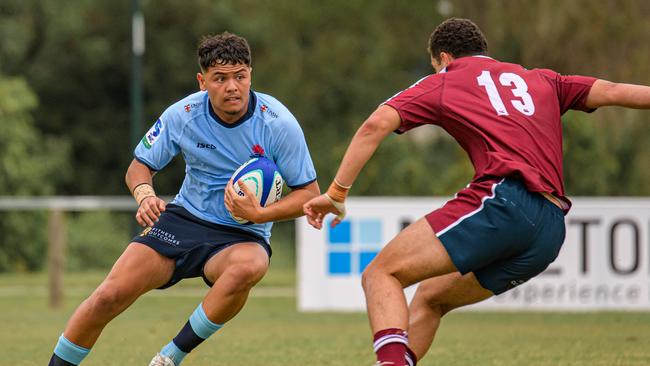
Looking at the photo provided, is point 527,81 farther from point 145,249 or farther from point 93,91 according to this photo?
point 93,91

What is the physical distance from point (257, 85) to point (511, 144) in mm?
27131

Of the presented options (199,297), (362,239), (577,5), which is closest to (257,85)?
(577,5)

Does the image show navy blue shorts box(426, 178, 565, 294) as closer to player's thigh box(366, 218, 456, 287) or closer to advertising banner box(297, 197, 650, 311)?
player's thigh box(366, 218, 456, 287)

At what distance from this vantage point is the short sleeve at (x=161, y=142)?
7.20m

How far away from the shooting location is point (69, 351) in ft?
22.6

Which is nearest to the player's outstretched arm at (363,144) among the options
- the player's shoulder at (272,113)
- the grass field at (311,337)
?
the player's shoulder at (272,113)

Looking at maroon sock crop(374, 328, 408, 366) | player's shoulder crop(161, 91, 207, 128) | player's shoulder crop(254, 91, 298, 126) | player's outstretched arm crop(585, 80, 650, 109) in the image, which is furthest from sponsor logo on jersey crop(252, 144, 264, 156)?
player's outstretched arm crop(585, 80, 650, 109)

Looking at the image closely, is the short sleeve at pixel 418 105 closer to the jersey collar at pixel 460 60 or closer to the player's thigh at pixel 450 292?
the jersey collar at pixel 460 60

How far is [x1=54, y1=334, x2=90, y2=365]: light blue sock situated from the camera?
6867 millimetres

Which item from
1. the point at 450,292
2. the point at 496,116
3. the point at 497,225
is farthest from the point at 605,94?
the point at 450,292

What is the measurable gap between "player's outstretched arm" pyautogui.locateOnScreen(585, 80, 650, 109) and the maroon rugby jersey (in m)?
0.26

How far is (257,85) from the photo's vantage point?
3284 cm

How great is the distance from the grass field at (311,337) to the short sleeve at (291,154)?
2170 millimetres

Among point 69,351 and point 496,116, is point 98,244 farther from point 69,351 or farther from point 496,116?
point 496,116
